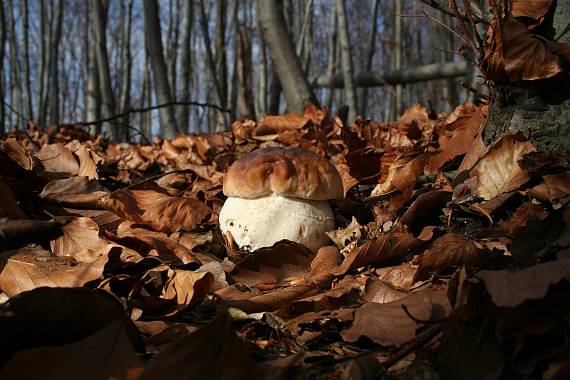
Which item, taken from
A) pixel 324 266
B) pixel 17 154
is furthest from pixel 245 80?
pixel 324 266

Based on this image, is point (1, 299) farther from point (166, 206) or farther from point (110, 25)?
point (110, 25)

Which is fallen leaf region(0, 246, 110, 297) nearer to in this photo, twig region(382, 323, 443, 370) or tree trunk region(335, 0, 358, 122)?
twig region(382, 323, 443, 370)

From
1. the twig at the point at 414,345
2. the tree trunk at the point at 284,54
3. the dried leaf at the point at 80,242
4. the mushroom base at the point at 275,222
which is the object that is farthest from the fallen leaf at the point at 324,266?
the tree trunk at the point at 284,54

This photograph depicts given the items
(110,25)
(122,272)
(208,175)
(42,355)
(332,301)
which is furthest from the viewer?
(110,25)

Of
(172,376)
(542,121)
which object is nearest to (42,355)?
(172,376)

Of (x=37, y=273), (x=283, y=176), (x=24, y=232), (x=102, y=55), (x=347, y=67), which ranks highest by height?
(x=102, y=55)

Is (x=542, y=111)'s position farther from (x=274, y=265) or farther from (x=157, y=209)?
(x=157, y=209)
